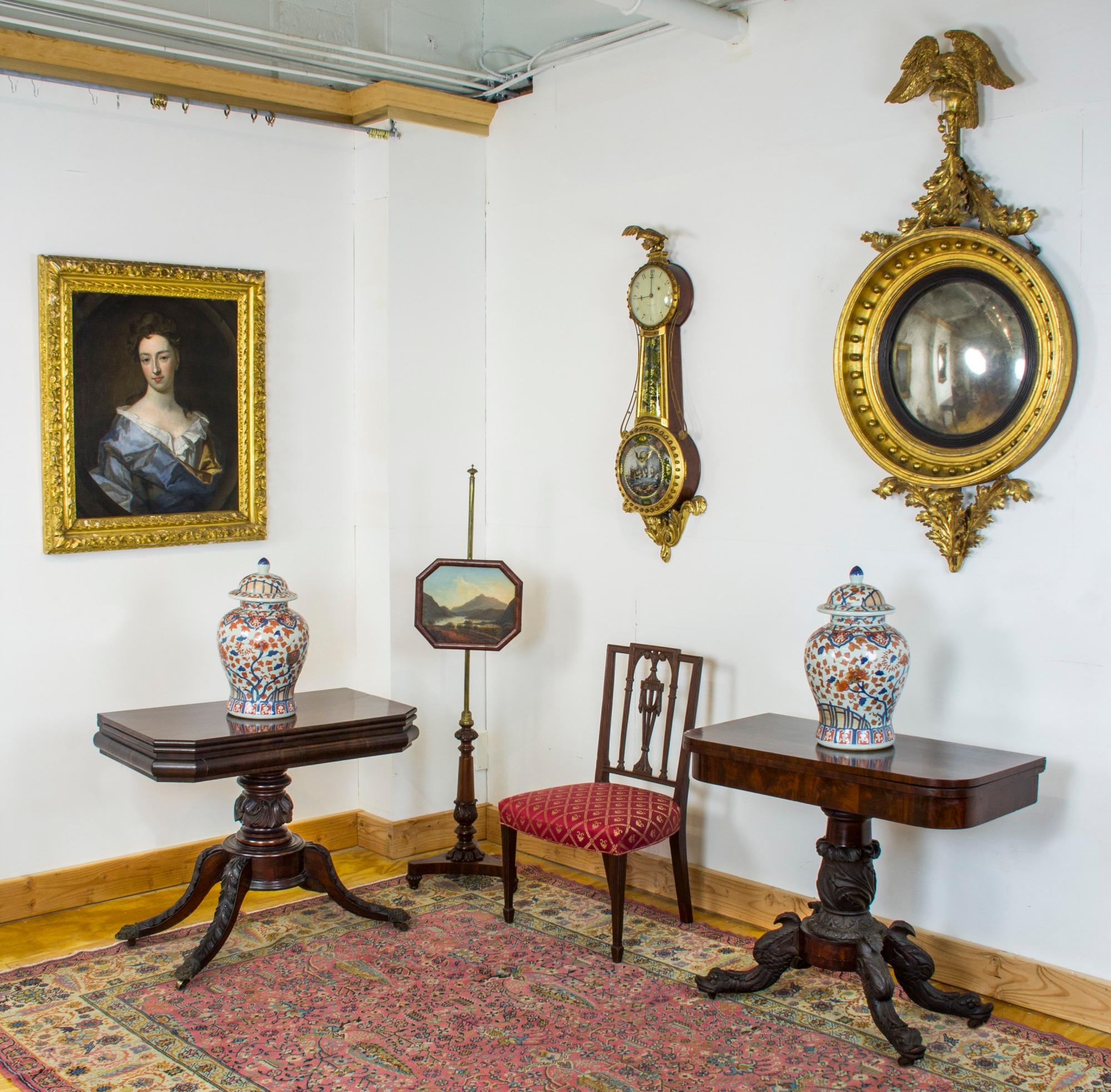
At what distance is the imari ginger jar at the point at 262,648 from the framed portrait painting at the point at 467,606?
75 cm

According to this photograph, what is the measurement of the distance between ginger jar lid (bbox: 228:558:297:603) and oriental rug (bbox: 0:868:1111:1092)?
46.0 inches

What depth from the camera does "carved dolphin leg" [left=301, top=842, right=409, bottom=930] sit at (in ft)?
14.1

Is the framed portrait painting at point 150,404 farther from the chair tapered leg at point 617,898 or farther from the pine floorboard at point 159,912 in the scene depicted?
the chair tapered leg at point 617,898

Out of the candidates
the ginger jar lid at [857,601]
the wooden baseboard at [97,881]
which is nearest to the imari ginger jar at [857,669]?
the ginger jar lid at [857,601]

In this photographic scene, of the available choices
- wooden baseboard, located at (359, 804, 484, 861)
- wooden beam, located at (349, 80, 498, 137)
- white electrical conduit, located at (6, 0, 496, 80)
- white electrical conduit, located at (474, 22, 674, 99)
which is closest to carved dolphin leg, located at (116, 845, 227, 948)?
wooden baseboard, located at (359, 804, 484, 861)

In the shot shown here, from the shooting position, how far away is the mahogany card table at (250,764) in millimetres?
3891

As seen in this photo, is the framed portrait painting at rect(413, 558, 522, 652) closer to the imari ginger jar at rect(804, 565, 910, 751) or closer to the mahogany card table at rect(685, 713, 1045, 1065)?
the mahogany card table at rect(685, 713, 1045, 1065)

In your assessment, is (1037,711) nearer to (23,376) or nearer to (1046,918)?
(1046,918)

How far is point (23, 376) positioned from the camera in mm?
4449

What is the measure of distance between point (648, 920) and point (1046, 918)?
4.56ft

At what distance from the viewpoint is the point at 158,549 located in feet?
15.8

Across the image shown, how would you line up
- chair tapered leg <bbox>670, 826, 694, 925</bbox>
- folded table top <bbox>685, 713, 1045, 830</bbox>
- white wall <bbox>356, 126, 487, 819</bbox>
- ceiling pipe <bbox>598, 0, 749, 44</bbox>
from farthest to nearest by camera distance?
white wall <bbox>356, 126, 487, 819</bbox> < chair tapered leg <bbox>670, 826, 694, 925</bbox> < ceiling pipe <bbox>598, 0, 749, 44</bbox> < folded table top <bbox>685, 713, 1045, 830</bbox>

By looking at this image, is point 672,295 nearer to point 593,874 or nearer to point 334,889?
point 593,874

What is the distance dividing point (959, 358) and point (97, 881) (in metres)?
3.51
